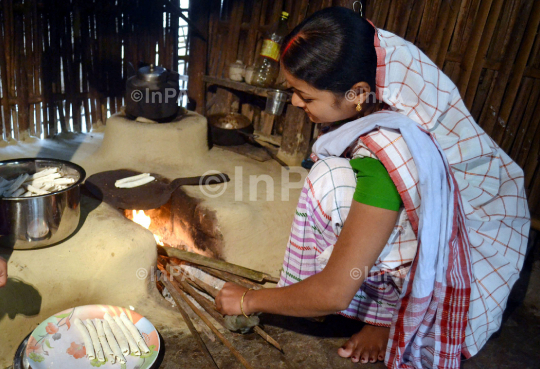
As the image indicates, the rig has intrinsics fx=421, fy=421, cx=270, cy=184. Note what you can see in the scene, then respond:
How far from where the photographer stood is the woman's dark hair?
1.38 m

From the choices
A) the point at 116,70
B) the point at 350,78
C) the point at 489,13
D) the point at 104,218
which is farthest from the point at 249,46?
the point at 350,78

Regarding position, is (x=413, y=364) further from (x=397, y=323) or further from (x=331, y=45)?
(x=331, y=45)

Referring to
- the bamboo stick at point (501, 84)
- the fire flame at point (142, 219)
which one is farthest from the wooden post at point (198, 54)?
the bamboo stick at point (501, 84)

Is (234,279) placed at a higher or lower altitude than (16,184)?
lower

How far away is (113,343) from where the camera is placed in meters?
1.67

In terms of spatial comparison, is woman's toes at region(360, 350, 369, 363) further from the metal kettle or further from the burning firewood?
the metal kettle

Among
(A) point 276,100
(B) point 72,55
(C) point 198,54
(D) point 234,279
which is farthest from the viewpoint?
(C) point 198,54

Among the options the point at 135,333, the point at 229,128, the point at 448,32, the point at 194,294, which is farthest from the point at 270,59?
the point at 135,333

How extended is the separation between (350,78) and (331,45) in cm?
13

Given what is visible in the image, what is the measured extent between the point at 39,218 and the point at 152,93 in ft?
5.26

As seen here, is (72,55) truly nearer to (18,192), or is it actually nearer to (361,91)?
(18,192)

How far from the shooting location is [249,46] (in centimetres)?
402

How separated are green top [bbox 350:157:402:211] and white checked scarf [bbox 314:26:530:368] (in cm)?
3

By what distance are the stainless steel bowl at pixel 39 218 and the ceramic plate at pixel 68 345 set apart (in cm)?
38
